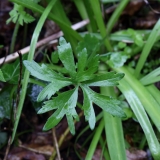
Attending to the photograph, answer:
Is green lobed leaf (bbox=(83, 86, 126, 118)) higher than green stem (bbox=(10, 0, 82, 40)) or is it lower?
lower

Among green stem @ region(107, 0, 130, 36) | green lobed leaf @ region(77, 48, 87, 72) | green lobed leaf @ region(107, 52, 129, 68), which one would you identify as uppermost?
green stem @ region(107, 0, 130, 36)

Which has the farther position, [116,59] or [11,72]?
[116,59]

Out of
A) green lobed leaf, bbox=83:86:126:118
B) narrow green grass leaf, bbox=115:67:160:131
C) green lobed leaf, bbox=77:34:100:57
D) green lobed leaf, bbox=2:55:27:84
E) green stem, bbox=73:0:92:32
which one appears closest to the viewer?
green lobed leaf, bbox=83:86:126:118

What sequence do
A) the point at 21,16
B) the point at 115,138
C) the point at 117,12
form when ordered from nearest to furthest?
1. the point at 115,138
2. the point at 21,16
3. the point at 117,12

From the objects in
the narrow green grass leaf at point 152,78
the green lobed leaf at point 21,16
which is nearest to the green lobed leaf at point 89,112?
the narrow green grass leaf at point 152,78

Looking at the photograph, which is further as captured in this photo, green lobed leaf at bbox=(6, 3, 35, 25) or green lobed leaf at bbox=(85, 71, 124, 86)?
green lobed leaf at bbox=(6, 3, 35, 25)

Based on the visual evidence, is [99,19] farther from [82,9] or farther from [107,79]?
[107,79]

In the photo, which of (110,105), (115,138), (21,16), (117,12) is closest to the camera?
(110,105)

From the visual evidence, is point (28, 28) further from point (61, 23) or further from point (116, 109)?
point (116, 109)

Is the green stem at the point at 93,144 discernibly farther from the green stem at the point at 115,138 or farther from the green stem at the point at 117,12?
the green stem at the point at 117,12

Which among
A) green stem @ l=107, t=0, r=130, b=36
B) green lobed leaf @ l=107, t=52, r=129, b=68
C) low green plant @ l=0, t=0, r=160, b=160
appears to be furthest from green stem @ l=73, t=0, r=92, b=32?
green lobed leaf @ l=107, t=52, r=129, b=68

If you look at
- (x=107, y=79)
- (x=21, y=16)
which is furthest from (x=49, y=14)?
(x=107, y=79)

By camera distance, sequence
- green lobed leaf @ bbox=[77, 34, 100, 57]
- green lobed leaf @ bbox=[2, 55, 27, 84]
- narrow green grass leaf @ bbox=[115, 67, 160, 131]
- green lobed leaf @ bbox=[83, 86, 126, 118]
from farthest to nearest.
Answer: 1. green lobed leaf @ bbox=[77, 34, 100, 57]
2. green lobed leaf @ bbox=[2, 55, 27, 84]
3. narrow green grass leaf @ bbox=[115, 67, 160, 131]
4. green lobed leaf @ bbox=[83, 86, 126, 118]

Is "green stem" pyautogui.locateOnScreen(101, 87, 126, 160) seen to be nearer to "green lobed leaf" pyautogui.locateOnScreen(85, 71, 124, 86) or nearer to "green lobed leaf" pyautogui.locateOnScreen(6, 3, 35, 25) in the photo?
"green lobed leaf" pyautogui.locateOnScreen(85, 71, 124, 86)
